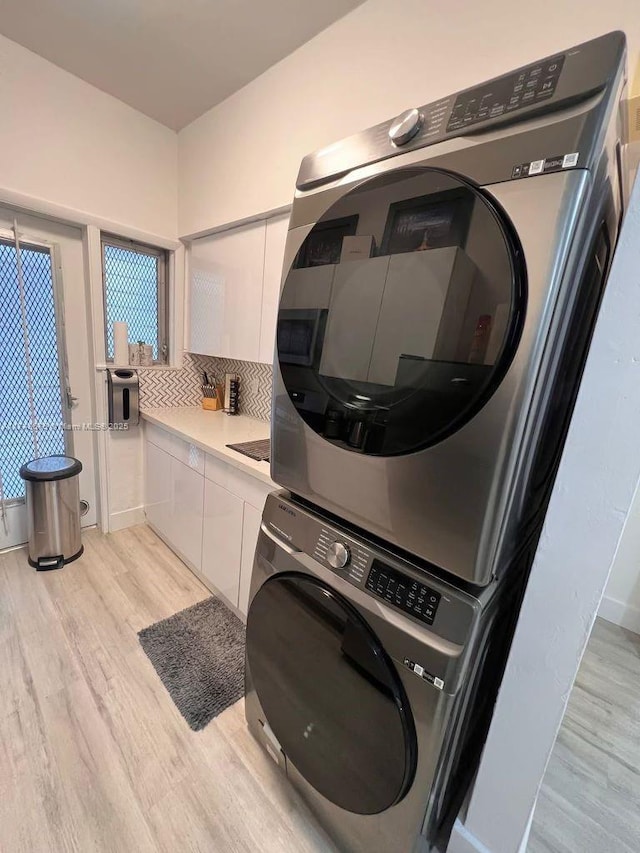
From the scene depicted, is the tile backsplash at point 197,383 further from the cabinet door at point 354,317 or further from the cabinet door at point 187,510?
the cabinet door at point 354,317

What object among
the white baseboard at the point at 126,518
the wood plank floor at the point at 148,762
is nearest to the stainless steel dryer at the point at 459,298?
the wood plank floor at the point at 148,762

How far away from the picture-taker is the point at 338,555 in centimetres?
83

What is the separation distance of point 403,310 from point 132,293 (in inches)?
91.7

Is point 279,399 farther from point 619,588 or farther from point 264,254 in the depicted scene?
point 619,588

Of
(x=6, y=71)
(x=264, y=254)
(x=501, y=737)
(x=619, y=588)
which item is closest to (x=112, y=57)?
(x=6, y=71)

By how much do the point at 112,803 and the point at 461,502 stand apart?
1.43m

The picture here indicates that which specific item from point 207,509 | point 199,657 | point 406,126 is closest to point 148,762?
point 199,657

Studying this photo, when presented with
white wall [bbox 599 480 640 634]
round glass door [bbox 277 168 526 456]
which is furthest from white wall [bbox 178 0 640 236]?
white wall [bbox 599 480 640 634]

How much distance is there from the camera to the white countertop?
60.4 inches

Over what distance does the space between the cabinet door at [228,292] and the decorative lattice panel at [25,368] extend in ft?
2.74

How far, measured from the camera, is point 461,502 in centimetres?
62

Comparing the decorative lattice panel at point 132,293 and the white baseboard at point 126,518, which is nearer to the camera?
the decorative lattice panel at point 132,293

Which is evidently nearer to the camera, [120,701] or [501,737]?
[501,737]

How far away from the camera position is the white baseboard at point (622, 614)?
194 centimetres
